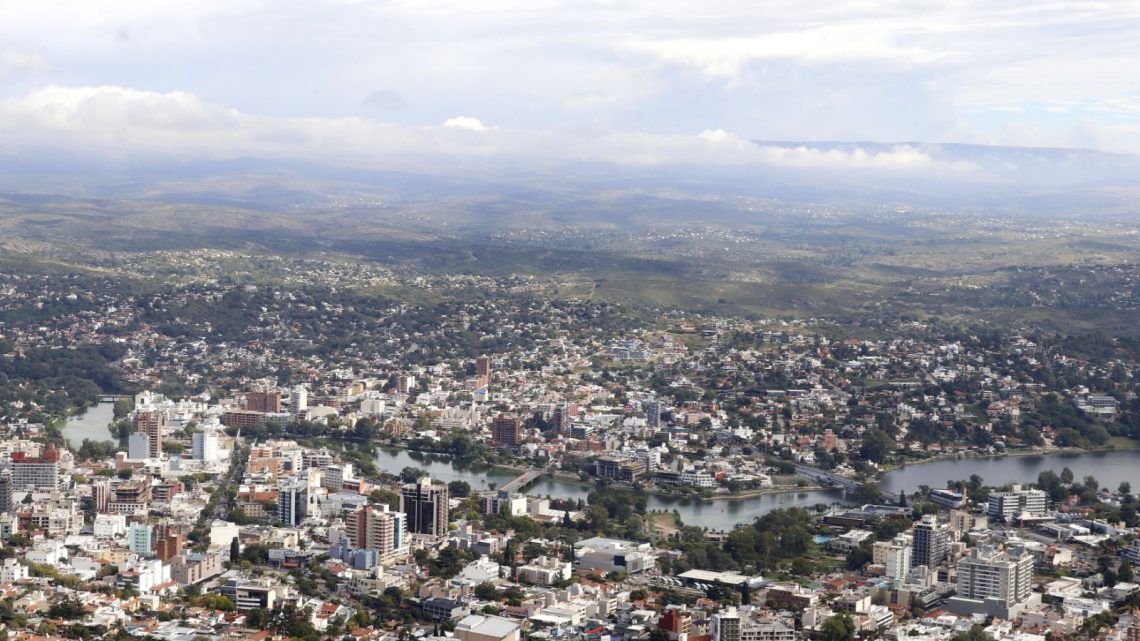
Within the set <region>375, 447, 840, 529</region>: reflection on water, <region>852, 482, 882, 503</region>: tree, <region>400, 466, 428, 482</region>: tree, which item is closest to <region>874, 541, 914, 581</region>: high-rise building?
<region>375, 447, 840, 529</region>: reflection on water

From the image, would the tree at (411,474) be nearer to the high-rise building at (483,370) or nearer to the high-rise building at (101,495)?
the high-rise building at (101,495)

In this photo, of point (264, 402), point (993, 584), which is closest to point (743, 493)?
point (993, 584)

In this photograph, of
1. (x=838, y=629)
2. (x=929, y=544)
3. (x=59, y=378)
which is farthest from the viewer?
(x=59, y=378)

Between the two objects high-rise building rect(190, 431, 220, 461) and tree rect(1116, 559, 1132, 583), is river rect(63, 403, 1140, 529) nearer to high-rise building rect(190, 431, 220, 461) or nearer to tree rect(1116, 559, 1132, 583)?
high-rise building rect(190, 431, 220, 461)

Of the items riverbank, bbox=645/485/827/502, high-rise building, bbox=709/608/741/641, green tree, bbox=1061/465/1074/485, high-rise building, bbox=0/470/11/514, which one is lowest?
riverbank, bbox=645/485/827/502

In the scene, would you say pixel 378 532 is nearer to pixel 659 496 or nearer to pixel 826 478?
pixel 659 496
